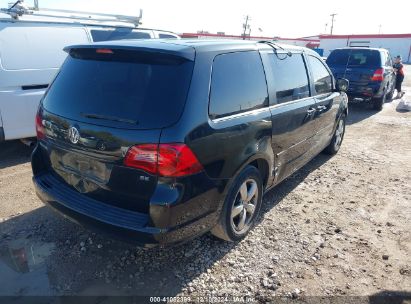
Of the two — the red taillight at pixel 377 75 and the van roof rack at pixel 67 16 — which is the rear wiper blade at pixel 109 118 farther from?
the red taillight at pixel 377 75

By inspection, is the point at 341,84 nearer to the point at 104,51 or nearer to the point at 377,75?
the point at 104,51

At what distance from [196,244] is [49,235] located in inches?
57.4

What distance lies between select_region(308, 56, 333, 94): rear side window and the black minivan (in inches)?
55.0

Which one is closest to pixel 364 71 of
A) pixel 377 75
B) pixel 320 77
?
pixel 377 75

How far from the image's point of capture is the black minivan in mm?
2455

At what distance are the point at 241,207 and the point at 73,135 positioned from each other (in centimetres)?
163

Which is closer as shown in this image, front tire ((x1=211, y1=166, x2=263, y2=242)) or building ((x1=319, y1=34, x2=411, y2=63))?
front tire ((x1=211, y1=166, x2=263, y2=242))

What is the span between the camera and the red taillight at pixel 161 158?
239 cm

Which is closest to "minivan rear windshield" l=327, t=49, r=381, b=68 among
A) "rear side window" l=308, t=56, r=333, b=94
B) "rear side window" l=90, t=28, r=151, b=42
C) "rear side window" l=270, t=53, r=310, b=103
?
"rear side window" l=308, t=56, r=333, b=94

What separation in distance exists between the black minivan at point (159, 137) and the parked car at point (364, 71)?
766 centimetres

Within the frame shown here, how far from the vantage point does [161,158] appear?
7.86 ft

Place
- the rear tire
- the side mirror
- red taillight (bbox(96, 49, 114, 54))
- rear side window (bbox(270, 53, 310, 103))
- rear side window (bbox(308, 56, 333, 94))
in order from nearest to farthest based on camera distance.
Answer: red taillight (bbox(96, 49, 114, 54)) → rear side window (bbox(270, 53, 310, 103)) → rear side window (bbox(308, 56, 333, 94)) → the side mirror → the rear tire

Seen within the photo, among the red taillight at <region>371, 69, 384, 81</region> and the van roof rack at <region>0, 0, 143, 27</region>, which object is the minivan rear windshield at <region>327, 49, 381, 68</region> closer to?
the red taillight at <region>371, 69, 384, 81</region>

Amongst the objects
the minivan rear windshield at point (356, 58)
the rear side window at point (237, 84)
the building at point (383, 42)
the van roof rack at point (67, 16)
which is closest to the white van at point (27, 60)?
the van roof rack at point (67, 16)
